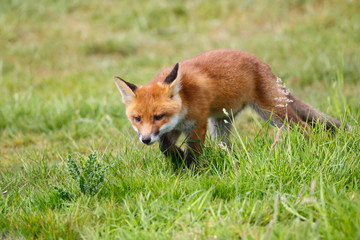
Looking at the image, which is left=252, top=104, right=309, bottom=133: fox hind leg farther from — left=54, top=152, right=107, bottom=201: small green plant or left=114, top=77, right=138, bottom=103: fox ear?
left=54, top=152, right=107, bottom=201: small green plant

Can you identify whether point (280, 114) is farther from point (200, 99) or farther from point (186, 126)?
point (186, 126)

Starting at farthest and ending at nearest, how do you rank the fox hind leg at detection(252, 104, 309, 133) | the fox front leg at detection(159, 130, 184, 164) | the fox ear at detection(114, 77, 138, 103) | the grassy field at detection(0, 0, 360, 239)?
the fox hind leg at detection(252, 104, 309, 133) → the fox ear at detection(114, 77, 138, 103) → the fox front leg at detection(159, 130, 184, 164) → the grassy field at detection(0, 0, 360, 239)

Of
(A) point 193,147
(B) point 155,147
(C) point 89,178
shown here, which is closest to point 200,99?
(A) point 193,147

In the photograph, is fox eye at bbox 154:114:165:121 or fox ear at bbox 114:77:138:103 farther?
fox ear at bbox 114:77:138:103

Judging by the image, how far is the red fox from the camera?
4.40m

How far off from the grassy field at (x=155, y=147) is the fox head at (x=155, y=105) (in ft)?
1.07

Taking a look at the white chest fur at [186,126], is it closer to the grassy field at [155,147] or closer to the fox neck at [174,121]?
the fox neck at [174,121]

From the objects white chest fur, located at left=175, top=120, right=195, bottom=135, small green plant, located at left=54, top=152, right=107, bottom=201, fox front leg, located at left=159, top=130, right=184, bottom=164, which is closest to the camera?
small green plant, located at left=54, top=152, right=107, bottom=201

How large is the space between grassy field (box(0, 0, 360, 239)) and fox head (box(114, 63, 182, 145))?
1.07 feet

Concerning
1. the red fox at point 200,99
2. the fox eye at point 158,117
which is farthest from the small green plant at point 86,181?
the fox eye at point 158,117

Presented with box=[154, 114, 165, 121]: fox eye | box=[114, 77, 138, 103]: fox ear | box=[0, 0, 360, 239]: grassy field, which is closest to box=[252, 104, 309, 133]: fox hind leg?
box=[0, 0, 360, 239]: grassy field

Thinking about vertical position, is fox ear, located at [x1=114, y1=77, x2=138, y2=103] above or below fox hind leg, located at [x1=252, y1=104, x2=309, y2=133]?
above

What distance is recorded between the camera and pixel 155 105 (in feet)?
14.4

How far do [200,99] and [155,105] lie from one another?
61 cm
